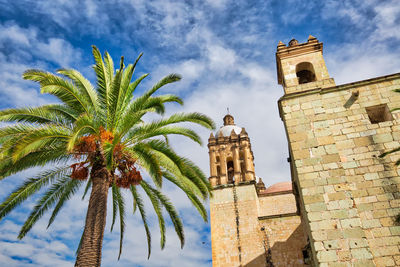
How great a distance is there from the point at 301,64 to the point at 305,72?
25.2 inches

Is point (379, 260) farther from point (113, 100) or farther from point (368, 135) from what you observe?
point (113, 100)

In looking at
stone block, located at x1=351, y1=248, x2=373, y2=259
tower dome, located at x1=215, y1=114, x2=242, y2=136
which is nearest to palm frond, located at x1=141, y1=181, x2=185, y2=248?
stone block, located at x1=351, y1=248, x2=373, y2=259

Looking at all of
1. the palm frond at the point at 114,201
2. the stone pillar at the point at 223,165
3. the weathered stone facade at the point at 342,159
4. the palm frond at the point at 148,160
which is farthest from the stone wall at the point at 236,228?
the palm frond at the point at 148,160

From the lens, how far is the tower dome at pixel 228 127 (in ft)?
81.3

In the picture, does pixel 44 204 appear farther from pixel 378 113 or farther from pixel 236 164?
pixel 236 164

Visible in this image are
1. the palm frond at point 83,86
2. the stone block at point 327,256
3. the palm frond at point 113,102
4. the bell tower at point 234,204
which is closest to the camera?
the stone block at point 327,256

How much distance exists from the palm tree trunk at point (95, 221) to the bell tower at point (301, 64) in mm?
5702

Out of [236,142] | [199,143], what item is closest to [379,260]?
[199,143]

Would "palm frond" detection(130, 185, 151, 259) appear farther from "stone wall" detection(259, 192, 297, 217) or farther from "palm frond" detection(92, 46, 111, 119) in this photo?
"stone wall" detection(259, 192, 297, 217)

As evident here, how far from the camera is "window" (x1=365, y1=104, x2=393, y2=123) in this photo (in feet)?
24.3

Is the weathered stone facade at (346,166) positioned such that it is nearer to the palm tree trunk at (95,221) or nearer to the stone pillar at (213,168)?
the palm tree trunk at (95,221)

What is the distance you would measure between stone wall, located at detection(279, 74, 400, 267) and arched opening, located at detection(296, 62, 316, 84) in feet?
6.38

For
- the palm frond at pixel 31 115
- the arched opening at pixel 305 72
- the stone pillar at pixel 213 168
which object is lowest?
the palm frond at pixel 31 115

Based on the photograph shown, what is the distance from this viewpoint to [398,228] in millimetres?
5891
